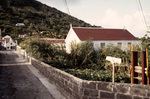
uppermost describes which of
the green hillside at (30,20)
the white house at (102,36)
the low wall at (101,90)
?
the green hillside at (30,20)

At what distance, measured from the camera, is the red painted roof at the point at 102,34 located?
29.6 meters

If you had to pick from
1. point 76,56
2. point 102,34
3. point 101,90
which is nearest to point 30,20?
point 102,34

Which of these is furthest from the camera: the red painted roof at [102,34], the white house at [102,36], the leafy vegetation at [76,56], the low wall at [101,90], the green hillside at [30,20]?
the green hillside at [30,20]

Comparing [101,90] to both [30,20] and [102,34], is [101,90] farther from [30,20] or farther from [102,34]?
[30,20]

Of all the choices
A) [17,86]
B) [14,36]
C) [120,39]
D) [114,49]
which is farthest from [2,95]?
[14,36]

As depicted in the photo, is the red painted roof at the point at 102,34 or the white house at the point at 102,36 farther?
the red painted roof at the point at 102,34

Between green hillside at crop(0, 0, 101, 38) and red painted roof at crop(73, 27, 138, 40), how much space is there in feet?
156

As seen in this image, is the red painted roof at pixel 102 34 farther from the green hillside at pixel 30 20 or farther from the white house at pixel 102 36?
the green hillside at pixel 30 20

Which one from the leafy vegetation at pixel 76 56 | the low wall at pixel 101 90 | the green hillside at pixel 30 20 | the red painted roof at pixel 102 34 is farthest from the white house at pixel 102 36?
the green hillside at pixel 30 20

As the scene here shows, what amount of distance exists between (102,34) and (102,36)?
2.74 ft

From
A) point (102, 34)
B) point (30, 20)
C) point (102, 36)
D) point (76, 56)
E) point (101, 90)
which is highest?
point (30, 20)

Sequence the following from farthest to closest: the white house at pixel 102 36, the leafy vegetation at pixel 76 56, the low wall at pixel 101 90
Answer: the white house at pixel 102 36 < the leafy vegetation at pixel 76 56 < the low wall at pixel 101 90

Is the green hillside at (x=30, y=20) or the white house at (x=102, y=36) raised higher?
the green hillside at (x=30, y=20)

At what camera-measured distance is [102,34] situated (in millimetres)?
31047
